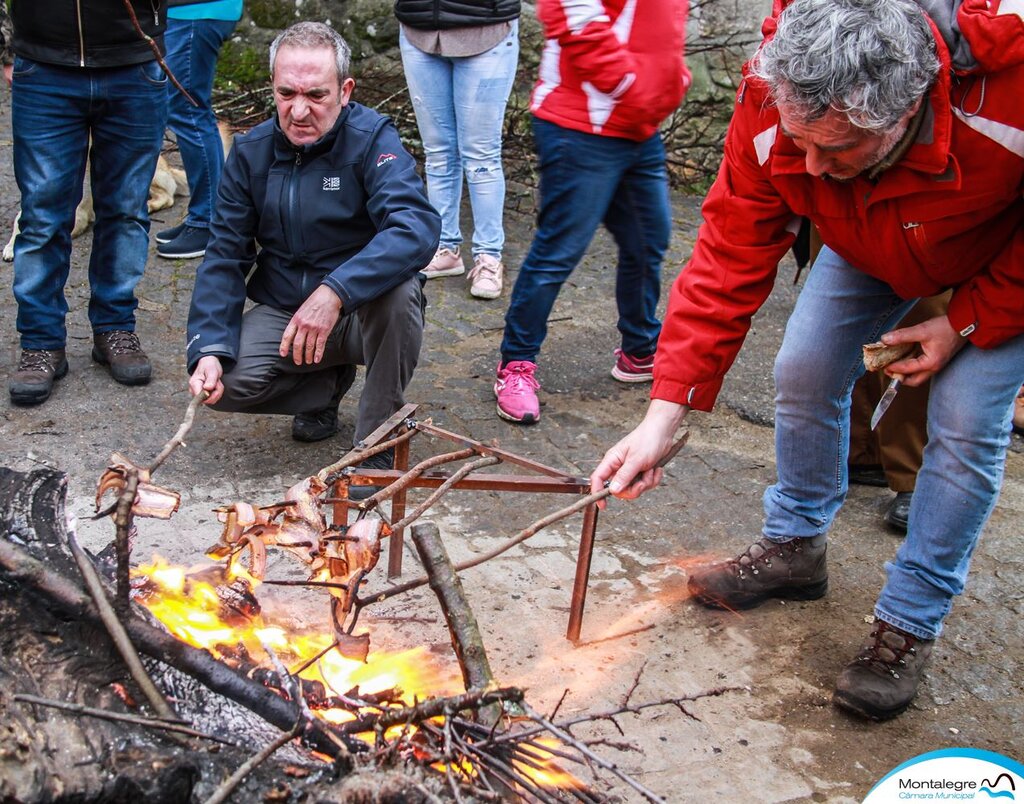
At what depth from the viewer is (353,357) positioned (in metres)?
4.14

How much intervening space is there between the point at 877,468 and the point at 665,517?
0.89m

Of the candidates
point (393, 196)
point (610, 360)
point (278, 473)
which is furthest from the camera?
point (610, 360)

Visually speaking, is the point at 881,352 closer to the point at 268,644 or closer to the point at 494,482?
the point at 494,482

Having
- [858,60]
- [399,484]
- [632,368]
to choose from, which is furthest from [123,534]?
[632,368]

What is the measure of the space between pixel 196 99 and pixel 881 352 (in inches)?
160

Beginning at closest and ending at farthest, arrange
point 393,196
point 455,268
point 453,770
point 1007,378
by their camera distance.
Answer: point 453,770 → point 1007,378 → point 393,196 → point 455,268

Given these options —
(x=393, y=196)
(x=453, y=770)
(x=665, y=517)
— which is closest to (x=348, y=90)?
(x=393, y=196)

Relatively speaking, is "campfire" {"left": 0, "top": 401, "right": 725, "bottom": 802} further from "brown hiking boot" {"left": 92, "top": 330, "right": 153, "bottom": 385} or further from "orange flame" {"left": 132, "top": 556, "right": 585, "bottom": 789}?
"brown hiking boot" {"left": 92, "top": 330, "right": 153, "bottom": 385}

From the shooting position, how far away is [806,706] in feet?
10.3

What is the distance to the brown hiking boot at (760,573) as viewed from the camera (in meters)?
3.54

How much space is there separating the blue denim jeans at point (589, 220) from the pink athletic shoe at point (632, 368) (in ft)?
0.57

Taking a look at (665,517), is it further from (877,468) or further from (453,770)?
(453,770)

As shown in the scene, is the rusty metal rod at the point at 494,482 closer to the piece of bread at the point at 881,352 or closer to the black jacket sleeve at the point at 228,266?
the piece of bread at the point at 881,352

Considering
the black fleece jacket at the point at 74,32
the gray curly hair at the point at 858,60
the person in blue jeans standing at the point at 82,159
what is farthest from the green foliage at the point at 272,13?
the gray curly hair at the point at 858,60
